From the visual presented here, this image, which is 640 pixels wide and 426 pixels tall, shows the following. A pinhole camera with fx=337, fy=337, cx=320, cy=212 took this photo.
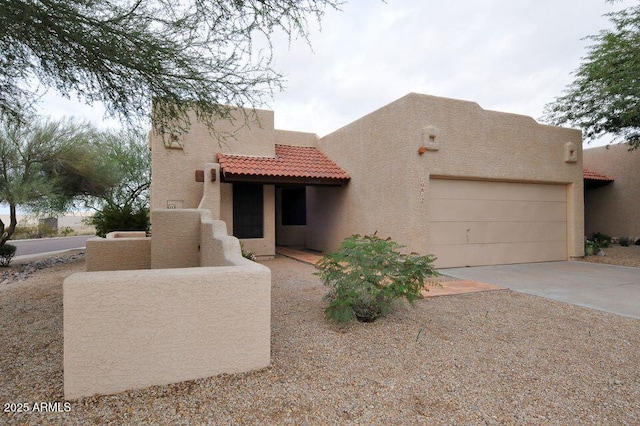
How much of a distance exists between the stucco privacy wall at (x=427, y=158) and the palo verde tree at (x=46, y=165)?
40.4 ft

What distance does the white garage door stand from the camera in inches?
379

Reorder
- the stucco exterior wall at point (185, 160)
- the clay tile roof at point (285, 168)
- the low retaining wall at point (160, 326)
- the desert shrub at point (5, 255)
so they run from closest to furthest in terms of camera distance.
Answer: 1. the low retaining wall at point (160, 326)
2. the clay tile roof at point (285, 168)
3. the stucco exterior wall at point (185, 160)
4. the desert shrub at point (5, 255)

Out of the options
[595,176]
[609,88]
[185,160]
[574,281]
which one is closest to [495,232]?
[574,281]

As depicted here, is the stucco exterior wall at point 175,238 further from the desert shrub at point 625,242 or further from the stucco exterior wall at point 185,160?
the desert shrub at point 625,242

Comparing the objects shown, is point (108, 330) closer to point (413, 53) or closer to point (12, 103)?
point (12, 103)

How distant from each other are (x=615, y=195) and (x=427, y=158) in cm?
1240

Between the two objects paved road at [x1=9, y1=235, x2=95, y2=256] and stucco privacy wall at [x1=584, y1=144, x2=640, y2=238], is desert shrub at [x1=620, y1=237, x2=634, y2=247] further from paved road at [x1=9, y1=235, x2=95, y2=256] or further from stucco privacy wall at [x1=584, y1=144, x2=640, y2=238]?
paved road at [x1=9, y1=235, x2=95, y2=256]

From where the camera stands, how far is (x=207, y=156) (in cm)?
1197

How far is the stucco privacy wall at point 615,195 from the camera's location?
1480 cm

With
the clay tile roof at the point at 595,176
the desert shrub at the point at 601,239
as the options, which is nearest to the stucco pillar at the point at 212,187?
the desert shrub at the point at 601,239

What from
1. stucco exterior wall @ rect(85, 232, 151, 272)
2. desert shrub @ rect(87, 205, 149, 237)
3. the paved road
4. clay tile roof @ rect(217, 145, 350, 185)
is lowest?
the paved road

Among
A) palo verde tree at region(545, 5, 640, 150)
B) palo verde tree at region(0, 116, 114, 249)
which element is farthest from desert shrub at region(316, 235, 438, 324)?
palo verde tree at region(0, 116, 114, 249)

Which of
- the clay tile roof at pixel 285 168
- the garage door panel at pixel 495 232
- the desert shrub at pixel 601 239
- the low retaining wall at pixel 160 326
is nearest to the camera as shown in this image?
the low retaining wall at pixel 160 326

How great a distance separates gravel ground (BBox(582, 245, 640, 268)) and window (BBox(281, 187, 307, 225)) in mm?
10875
